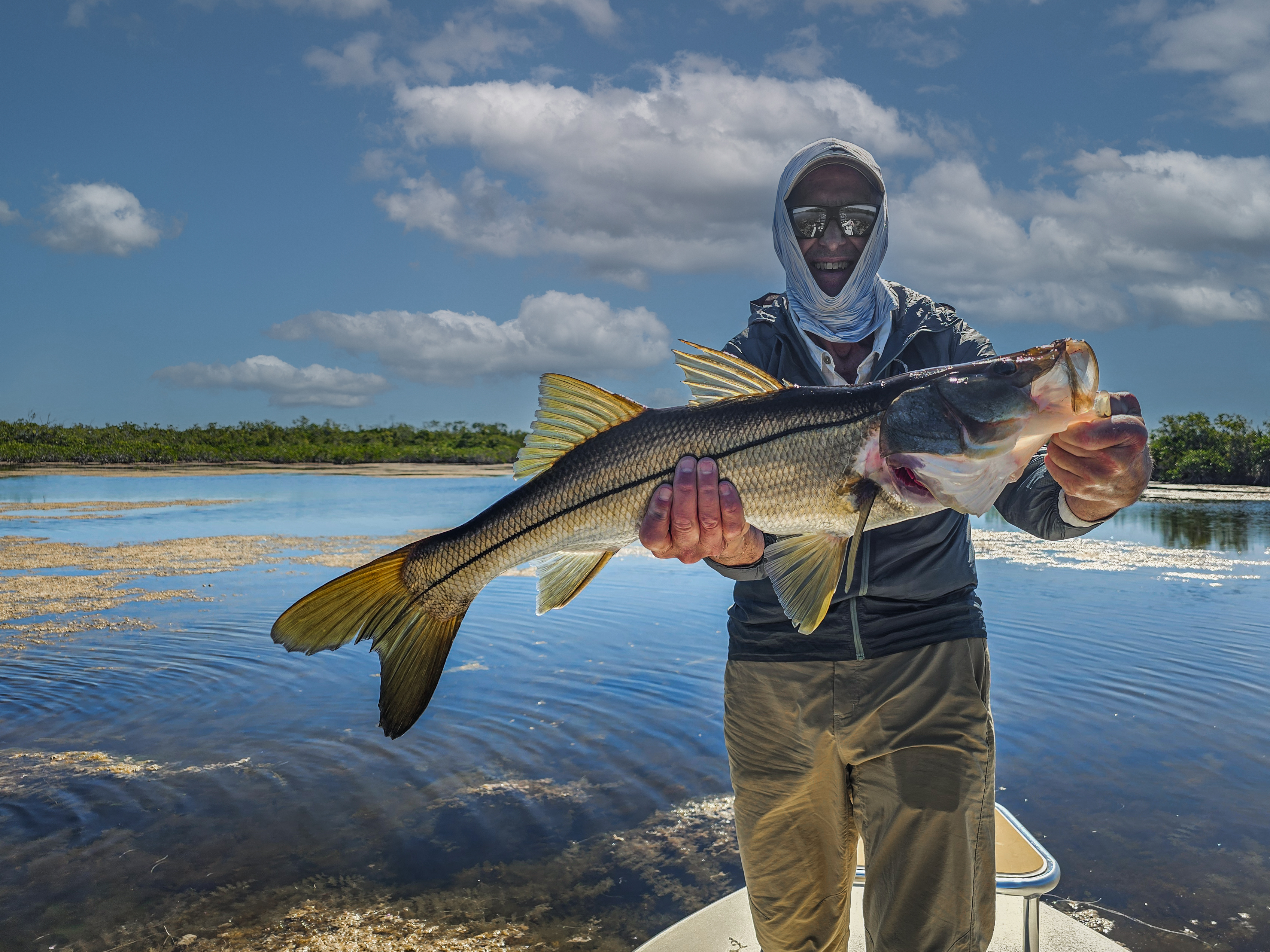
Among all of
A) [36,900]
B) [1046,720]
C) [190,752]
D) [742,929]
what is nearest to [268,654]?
[190,752]

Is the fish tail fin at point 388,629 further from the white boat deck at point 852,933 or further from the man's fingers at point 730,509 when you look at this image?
the white boat deck at point 852,933

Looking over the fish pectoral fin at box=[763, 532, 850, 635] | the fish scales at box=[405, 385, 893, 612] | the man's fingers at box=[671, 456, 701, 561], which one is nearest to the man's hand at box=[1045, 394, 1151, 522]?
the fish scales at box=[405, 385, 893, 612]

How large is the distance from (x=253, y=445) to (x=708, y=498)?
7448 cm

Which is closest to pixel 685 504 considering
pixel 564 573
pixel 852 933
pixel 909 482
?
pixel 564 573

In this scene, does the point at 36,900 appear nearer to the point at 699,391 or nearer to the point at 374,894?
the point at 374,894

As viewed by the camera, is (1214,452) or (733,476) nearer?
(733,476)

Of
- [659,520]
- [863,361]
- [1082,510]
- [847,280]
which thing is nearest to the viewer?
[1082,510]

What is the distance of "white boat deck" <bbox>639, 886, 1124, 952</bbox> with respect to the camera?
373 centimetres

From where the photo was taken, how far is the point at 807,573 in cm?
240

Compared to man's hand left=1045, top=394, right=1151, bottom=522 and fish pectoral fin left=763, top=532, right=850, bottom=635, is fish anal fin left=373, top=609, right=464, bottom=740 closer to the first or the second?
fish pectoral fin left=763, top=532, right=850, bottom=635

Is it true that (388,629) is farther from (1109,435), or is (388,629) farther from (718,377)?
(1109,435)

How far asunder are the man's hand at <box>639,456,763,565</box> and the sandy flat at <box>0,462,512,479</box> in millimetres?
52756

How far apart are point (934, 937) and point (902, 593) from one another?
3.34 feet

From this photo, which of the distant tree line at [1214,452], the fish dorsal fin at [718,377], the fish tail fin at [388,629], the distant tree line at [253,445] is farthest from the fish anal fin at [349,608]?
the distant tree line at [253,445]
